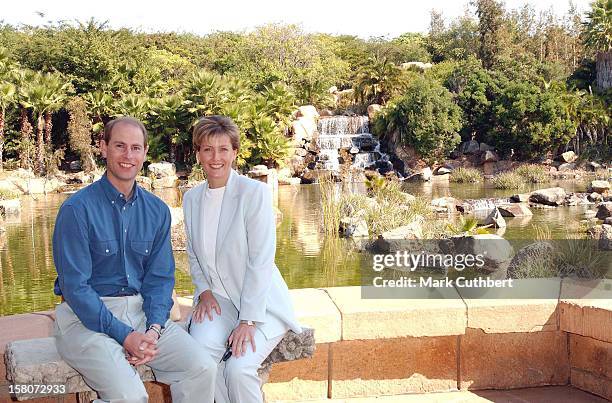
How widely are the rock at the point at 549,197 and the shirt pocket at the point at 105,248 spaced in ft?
42.1

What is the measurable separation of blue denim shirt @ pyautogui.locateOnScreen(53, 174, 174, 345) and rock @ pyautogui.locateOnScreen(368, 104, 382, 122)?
2254 centimetres

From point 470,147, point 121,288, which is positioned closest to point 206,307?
point 121,288

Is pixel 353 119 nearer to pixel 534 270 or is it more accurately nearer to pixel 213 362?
pixel 534 270

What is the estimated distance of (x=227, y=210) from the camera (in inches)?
90.5

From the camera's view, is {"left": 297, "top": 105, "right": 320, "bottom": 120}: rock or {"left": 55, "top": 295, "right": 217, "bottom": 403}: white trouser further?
{"left": 297, "top": 105, "right": 320, "bottom": 120}: rock

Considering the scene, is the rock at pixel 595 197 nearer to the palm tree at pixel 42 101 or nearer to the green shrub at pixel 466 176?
the green shrub at pixel 466 176

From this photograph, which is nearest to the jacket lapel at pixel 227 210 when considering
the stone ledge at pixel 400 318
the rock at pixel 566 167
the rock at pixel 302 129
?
the stone ledge at pixel 400 318

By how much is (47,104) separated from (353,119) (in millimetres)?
10462

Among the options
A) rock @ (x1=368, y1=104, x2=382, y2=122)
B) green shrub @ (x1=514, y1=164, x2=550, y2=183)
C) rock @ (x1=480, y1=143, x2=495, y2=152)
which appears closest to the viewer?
green shrub @ (x1=514, y1=164, x2=550, y2=183)

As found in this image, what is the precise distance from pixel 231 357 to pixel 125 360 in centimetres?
33

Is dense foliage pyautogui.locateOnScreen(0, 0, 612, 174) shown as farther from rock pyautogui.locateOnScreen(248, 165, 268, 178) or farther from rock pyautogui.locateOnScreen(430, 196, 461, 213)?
rock pyautogui.locateOnScreen(430, 196, 461, 213)

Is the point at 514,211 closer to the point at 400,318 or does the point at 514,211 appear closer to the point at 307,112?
the point at 400,318

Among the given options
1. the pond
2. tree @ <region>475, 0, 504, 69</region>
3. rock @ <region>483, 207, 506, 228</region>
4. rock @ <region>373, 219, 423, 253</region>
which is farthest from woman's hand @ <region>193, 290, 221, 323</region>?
tree @ <region>475, 0, 504, 69</region>

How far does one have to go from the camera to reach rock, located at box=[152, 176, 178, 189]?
19.3 meters
